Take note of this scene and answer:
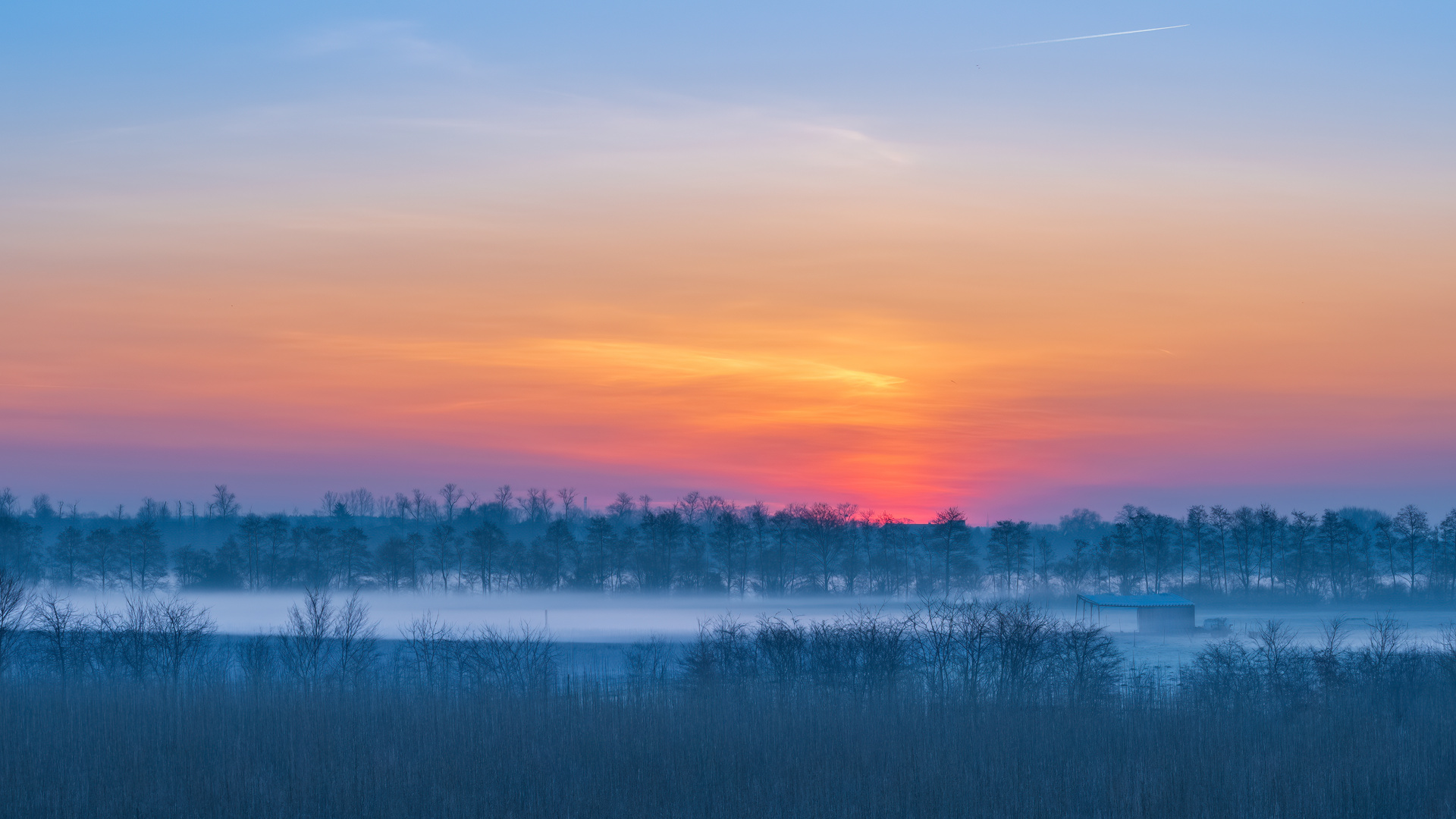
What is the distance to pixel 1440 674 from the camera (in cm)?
3400

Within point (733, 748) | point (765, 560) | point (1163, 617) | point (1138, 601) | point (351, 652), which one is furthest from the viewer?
point (765, 560)

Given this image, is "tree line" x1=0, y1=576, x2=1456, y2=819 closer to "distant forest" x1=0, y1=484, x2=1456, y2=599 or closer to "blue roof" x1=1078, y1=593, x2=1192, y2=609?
"blue roof" x1=1078, y1=593, x2=1192, y2=609

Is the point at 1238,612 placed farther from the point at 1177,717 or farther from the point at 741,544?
the point at 1177,717

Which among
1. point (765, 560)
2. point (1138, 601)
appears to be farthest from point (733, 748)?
point (765, 560)

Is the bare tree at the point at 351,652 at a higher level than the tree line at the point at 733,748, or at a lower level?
lower

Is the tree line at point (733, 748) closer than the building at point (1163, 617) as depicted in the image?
Yes

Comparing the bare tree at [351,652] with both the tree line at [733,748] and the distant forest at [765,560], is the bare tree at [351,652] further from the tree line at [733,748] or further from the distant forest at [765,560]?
the distant forest at [765,560]

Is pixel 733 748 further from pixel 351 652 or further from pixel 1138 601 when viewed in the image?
pixel 1138 601

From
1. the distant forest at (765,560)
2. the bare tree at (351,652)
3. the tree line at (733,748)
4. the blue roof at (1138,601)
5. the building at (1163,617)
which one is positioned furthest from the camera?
the distant forest at (765,560)

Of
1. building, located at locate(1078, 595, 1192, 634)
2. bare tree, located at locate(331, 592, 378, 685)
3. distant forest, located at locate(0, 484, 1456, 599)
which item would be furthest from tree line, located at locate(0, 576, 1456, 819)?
distant forest, located at locate(0, 484, 1456, 599)

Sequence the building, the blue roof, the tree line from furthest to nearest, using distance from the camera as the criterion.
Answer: the blue roof < the building < the tree line

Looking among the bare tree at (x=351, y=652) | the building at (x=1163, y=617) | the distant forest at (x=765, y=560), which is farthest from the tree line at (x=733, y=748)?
the distant forest at (x=765, y=560)

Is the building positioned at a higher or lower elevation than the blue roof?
lower

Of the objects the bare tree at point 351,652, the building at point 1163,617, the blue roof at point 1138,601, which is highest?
the bare tree at point 351,652
